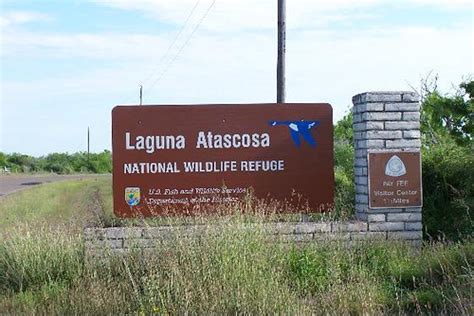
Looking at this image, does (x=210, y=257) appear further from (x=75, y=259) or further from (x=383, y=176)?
(x=383, y=176)

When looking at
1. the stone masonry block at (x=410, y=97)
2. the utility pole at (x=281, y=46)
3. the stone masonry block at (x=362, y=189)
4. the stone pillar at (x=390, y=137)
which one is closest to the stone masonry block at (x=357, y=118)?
the stone pillar at (x=390, y=137)

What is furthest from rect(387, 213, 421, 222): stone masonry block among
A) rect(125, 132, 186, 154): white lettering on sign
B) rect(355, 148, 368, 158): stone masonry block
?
rect(125, 132, 186, 154): white lettering on sign

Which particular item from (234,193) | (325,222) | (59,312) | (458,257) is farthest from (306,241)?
(59,312)

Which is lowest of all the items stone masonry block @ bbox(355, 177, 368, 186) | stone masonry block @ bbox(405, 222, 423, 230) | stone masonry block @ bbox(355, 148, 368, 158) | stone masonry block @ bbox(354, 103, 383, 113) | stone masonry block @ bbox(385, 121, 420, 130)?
stone masonry block @ bbox(405, 222, 423, 230)

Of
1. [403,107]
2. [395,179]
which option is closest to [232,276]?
[395,179]

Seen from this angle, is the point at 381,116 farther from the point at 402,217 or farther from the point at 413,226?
the point at 413,226

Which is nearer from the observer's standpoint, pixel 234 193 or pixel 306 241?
pixel 306 241

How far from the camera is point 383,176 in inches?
396

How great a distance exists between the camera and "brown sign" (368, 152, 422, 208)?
1004 cm

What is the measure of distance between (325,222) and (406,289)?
172 cm

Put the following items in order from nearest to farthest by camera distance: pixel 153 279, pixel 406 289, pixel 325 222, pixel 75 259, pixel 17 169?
pixel 153 279 → pixel 406 289 → pixel 75 259 → pixel 325 222 → pixel 17 169

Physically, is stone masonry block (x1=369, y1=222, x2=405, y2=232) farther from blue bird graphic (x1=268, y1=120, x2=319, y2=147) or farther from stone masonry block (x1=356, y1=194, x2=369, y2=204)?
blue bird graphic (x1=268, y1=120, x2=319, y2=147)

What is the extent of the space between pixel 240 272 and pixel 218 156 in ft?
9.72

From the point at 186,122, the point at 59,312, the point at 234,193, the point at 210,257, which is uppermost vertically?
the point at 186,122
